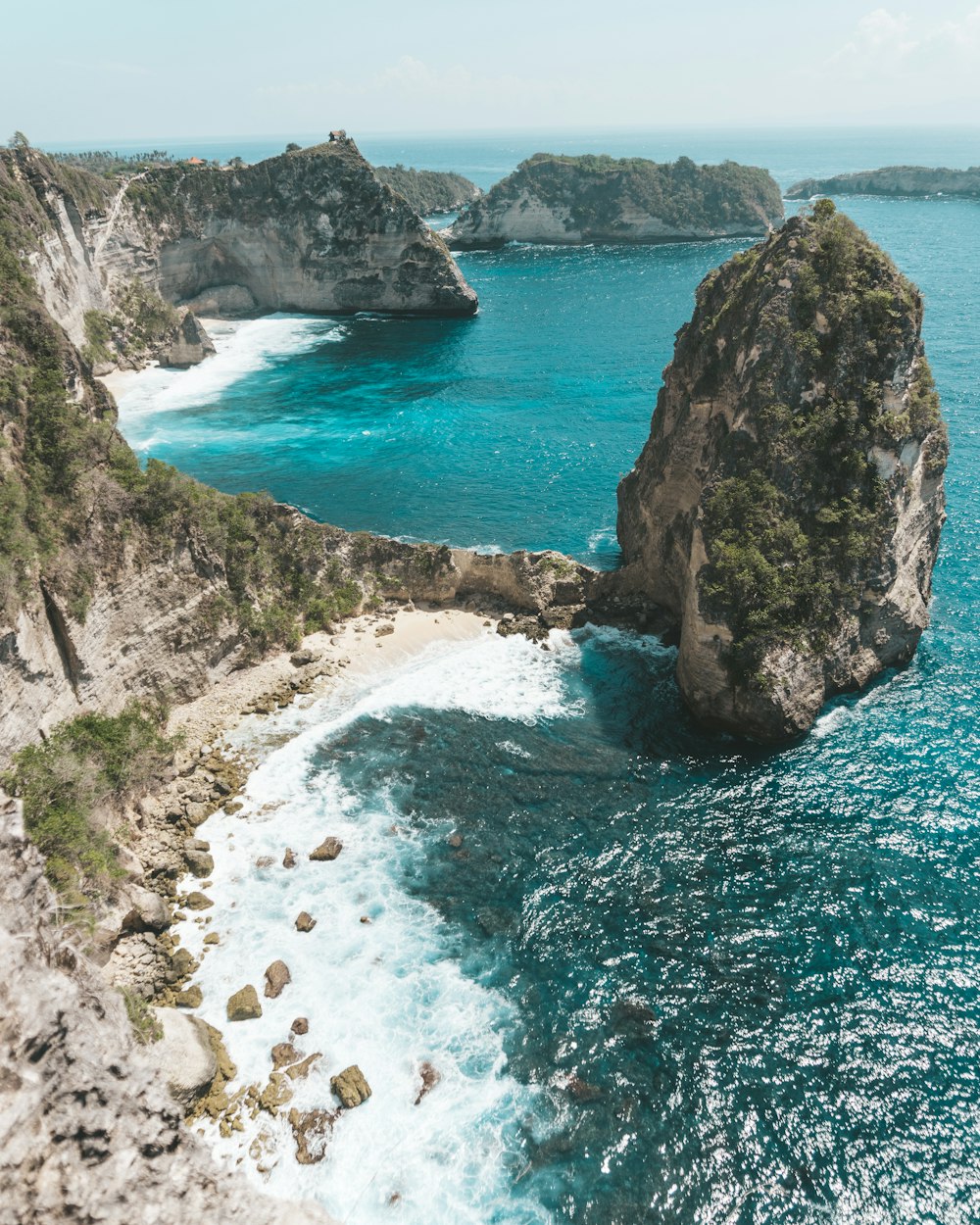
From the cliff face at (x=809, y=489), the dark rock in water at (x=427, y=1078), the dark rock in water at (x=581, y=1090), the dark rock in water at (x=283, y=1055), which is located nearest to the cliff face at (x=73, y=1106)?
the dark rock in water at (x=427, y=1078)

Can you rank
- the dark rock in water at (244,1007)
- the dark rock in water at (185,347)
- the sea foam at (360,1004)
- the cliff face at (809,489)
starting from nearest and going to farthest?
the sea foam at (360,1004)
the dark rock in water at (244,1007)
the cliff face at (809,489)
the dark rock in water at (185,347)

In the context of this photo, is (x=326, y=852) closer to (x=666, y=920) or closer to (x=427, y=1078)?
(x=427, y=1078)

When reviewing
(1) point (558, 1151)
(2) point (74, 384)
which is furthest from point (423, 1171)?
(2) point (74, 384)

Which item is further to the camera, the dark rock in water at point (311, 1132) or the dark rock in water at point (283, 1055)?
the dark rock in water at point (283, 1055)

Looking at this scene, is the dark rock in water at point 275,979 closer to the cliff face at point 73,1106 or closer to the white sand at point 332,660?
the cliff face at point 73,1106

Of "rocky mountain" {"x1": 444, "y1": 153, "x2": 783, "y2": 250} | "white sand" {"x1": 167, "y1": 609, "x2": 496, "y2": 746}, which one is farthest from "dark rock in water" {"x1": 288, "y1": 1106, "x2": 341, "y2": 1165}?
"rocky mountain" {"x1": 444, "y1": 153, "x2": 783, "y2": 250}
